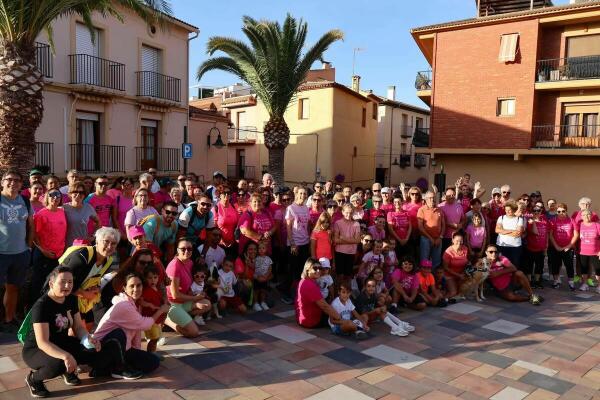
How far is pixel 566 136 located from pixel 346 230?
15901 millimetres

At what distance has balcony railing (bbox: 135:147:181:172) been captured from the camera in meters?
18.6

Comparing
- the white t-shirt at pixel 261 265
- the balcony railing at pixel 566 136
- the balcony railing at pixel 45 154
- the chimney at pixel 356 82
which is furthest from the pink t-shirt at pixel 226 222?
the chimney at pixel 356 82

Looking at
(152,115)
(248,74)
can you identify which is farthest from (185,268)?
(152,115)

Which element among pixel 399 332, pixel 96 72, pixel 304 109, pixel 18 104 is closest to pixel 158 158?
pixel 96 72

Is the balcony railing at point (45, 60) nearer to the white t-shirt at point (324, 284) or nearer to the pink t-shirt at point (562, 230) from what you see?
the white t-shirt at point (324, 284)

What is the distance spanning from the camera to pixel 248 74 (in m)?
17.1

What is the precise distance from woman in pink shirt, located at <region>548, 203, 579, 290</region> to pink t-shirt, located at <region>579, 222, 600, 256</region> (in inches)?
4.8

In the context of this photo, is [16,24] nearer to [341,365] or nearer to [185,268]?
[185,268]

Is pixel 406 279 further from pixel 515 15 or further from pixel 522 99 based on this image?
pixel 515 15

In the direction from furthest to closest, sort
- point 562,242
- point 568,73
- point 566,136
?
point 566,136 < point 568,73 < point 562,242

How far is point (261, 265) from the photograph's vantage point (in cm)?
703

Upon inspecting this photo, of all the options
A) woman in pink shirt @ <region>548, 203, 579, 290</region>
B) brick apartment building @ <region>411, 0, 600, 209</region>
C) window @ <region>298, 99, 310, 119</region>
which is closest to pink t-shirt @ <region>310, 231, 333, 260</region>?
woman in pink shirt @ <region>548, 203, 579, 290</region>

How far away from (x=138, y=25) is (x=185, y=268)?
15672mm

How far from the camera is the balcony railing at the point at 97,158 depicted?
16328mm
